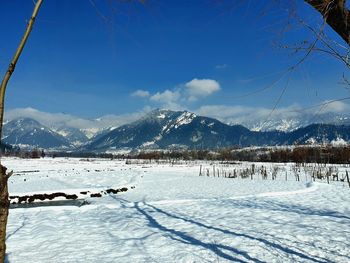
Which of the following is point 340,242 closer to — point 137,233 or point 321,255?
point 321,255

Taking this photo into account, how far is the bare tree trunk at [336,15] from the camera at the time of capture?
114 inches

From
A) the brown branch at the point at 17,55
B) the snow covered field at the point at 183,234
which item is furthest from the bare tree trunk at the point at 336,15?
the snow covered field at the point at 183,234

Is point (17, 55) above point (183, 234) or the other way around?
above

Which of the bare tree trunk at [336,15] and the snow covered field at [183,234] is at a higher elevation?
the bare tree trunk at [336,15]

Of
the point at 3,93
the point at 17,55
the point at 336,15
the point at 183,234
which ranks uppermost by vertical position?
the point at 336,15

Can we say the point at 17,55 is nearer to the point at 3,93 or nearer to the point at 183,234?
the point at 3,93

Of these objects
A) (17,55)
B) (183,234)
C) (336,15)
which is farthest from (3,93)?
(183,234)

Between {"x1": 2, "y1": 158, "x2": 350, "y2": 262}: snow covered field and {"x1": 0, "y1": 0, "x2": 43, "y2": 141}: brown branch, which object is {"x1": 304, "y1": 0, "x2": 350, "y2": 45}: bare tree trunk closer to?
{"x1": 0, "y1": 0, "x2": 43, "y2": 141}: brown branch

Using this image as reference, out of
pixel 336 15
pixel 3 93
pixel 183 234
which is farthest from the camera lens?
pixel 183 234

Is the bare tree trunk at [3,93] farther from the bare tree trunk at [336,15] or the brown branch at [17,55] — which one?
the bare tree trunk at [336,15]

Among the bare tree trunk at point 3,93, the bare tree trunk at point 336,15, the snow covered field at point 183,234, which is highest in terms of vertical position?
the bare tree trunk at point 336,15

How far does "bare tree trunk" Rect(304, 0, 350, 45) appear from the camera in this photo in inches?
114

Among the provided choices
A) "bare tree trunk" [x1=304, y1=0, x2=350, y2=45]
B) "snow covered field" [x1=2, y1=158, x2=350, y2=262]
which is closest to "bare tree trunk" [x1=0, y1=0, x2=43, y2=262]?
"bare tree trunk" [x1=304, y1=0, x2=350, y2=45]

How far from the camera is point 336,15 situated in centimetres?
295
